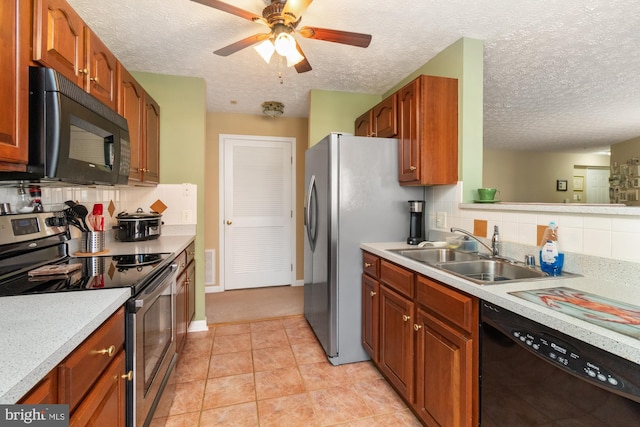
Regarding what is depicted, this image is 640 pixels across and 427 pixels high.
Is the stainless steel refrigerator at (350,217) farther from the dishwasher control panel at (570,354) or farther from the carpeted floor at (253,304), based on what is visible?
the dishwasher control panel at (570,354)

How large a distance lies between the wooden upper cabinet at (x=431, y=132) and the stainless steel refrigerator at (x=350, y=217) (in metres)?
0.19

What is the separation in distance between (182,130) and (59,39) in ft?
4.93

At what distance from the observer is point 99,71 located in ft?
5.42

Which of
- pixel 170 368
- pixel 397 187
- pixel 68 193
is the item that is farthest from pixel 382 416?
pixel 68 193

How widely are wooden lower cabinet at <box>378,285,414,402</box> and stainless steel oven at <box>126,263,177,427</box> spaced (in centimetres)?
126

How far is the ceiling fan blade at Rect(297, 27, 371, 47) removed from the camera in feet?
5.29

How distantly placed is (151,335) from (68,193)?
44.7 inches

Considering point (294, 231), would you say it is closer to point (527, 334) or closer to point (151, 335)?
point (151, 335)

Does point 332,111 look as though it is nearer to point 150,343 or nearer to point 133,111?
point 133,111

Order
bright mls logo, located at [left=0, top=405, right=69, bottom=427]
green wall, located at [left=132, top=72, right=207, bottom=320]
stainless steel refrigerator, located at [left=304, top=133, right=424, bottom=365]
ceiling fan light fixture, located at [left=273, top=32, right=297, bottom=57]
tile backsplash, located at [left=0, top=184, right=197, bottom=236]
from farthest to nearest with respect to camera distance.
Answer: green wall, located at [left=132, top=72, right=207, bottom=320] < tile backsplash, located at [left=0, top=184, right=197, bottom=236] < stainless steel refrigerator, located at [left=304, top=133, right=424, bottom=365] < ceiling fan light fixture, located at [left=273, top=32, right=297, bottom=57] < bright mls logo, located at [left=0, top=405, right=69, bottom=427]

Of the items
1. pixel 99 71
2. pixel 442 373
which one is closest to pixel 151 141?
pixel 99 71

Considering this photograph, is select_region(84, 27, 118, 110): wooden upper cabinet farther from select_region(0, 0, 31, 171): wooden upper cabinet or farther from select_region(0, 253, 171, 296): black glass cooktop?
select_region(0, 253, 171, 296): black glass cooktop

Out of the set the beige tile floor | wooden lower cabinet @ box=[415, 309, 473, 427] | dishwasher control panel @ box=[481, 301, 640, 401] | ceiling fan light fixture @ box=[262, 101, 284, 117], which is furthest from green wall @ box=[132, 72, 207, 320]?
dishwasher control panel @ box=[481, 301, 640, 401]

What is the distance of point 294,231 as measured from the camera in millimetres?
4039
